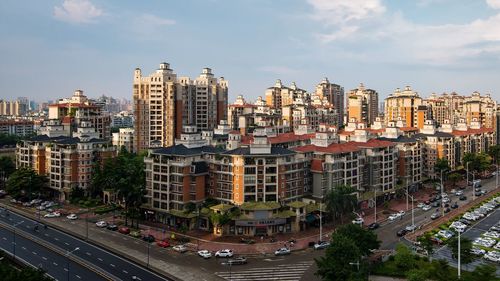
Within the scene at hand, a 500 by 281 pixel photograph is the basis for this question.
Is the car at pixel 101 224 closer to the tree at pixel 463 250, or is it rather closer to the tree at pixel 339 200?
the tree at pixel 339 200

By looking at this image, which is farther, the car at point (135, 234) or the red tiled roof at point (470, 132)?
the red tiled roof at point (470, 132)

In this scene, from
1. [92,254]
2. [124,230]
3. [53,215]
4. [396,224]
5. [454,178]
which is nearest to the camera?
[92,254]

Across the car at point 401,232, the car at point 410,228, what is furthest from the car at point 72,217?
the car at point 410,228

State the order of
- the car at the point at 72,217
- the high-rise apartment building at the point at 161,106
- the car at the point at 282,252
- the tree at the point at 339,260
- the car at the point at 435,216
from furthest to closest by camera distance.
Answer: the high-rise apartment building at the point at 161,106 < the car at the point at 72,217 < the car at the point at 435,216 < the car at the point at 282,252 < the tree at the point at 339,260

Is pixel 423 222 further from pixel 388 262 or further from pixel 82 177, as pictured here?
pixel 82 177

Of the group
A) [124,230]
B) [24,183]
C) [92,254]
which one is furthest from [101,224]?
[24,183]

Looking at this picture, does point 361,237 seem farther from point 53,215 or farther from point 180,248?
point 53,215
